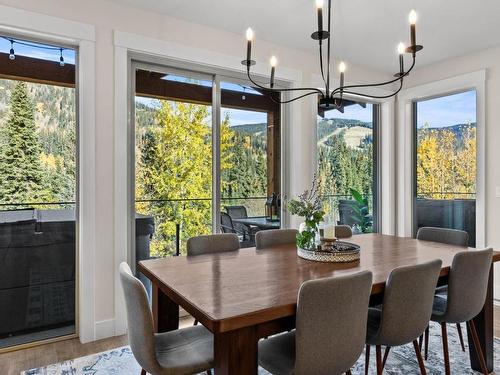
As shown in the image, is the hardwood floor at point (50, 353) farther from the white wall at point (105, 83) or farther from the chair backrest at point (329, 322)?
the chair backrest at point (329, 322)

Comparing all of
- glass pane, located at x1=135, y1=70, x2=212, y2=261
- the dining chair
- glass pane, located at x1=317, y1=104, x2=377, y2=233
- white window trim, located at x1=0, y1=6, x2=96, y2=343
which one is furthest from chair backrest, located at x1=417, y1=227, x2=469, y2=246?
white window trim, located at x1=0, y1=6, x2=96, y2=343

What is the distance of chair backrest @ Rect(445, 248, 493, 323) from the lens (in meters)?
2.00

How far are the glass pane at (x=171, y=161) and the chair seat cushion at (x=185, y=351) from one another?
1.45 meters

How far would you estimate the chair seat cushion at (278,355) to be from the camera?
154 cm

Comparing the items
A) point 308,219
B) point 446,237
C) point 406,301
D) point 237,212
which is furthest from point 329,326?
point 237,212

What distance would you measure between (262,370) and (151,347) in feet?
3.71

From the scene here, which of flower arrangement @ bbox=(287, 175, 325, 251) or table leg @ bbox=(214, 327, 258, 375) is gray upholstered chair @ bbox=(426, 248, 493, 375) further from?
table leg @ bbox=(214, 327, 258, 375)

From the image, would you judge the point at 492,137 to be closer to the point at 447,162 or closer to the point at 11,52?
the point at 447,162

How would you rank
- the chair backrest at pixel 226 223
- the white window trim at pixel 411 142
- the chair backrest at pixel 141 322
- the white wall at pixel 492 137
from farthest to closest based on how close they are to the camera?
1. the white window trim at pixel 411 142
2. the white wall at pixel 492 137
3. the chair backrest at pixel 226 223
4. the chair backrest at pixel 141 322

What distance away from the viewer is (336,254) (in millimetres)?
2125

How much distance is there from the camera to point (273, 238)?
9.29 ft

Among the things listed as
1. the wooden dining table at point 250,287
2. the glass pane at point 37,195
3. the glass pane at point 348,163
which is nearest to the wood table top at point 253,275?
the wooden dining table at point 250,287

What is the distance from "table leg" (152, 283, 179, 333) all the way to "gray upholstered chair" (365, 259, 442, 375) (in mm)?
1075

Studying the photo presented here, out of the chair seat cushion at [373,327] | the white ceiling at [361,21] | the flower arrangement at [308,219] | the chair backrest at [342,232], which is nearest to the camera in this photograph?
the chair seat cushion at [373,327]
